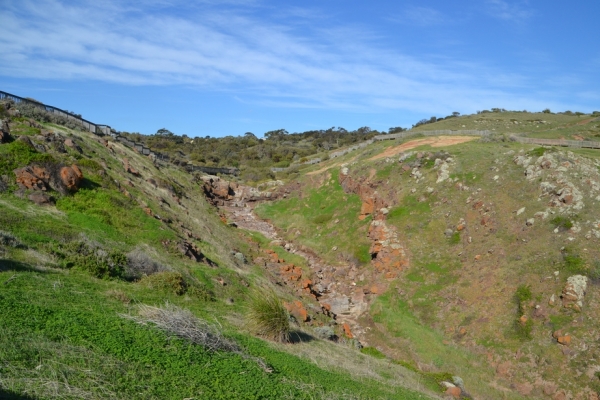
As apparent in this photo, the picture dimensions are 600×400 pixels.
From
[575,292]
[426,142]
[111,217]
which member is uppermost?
[426,142]

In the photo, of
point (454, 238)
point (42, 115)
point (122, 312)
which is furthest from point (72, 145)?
point (454, 238)

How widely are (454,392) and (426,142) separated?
36645 millimetres

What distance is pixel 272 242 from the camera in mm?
40281

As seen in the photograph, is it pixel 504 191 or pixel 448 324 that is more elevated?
pixel 504 191

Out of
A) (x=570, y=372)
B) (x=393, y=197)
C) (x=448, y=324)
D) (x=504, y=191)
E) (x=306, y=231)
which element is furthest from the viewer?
(x=306, y=231)

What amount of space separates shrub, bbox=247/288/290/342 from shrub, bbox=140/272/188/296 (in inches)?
127

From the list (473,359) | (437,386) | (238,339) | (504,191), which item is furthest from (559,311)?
(238,339)

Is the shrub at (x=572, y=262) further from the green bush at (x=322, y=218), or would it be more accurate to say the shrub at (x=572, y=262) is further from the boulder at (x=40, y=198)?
→ the boulder at (x=40, y=198)

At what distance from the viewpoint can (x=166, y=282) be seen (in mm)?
15680

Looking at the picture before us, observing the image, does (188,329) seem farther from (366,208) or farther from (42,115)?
(42,115)

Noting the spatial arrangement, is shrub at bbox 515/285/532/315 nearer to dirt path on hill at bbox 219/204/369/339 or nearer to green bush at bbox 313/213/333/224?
dirt path on hill at bbox 219/204/369/339

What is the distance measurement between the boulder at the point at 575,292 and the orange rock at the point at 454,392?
8842mm

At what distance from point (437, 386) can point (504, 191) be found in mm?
20335

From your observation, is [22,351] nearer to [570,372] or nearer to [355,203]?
[570,372]
